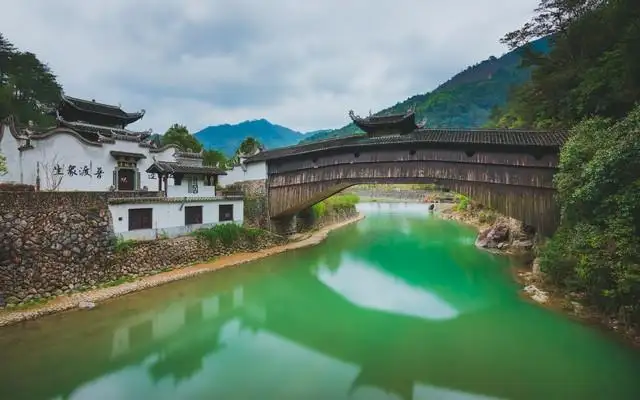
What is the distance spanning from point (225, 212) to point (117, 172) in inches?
205

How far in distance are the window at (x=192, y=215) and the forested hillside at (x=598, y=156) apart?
41.5 feet

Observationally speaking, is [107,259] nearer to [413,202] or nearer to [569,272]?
[569,272]

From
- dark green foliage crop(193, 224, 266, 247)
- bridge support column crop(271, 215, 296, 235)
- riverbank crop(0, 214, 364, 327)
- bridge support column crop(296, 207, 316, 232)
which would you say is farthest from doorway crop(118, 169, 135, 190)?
bridge support column crop(296, 207, 316, 232)

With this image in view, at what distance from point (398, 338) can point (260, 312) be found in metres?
3.94

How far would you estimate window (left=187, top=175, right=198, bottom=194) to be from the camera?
15675 millimetres

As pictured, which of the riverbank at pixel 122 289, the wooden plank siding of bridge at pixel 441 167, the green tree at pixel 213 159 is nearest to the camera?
the riverbank at pixel 122 289

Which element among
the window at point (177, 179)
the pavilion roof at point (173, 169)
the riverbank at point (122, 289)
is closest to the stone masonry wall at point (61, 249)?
the riverbank at point (122, 289)

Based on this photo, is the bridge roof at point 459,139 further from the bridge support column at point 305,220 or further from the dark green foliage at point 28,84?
the dark green foliage at point 28,84

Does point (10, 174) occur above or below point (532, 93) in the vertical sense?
below

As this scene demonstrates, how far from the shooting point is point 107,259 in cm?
1125

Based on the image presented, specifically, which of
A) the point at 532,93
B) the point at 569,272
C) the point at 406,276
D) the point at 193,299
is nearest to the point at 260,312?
the point at 193,299

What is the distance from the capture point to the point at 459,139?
13422mm

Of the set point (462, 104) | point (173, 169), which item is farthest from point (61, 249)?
point (462, 104)

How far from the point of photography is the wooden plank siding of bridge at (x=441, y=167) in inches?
469
